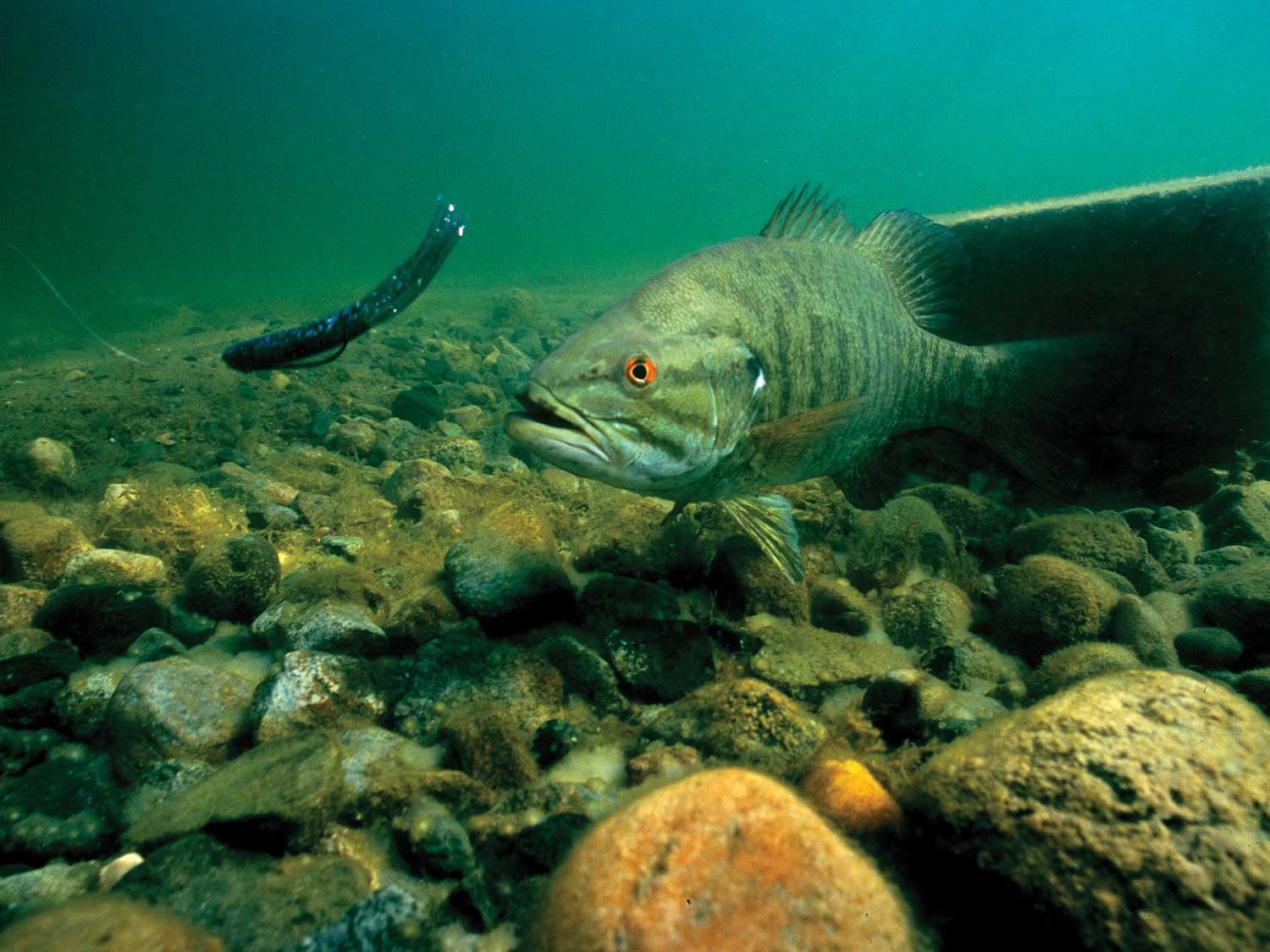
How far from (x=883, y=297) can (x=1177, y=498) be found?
3.13 m

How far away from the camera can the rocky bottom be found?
1353 millimetres

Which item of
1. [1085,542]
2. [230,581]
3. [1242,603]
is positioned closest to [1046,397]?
[1085,542]

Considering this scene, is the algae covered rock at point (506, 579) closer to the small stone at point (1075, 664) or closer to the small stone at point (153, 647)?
the small stone at point (153, 647)

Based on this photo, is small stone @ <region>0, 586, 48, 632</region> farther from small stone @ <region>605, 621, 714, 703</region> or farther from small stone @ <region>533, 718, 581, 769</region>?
small stone @ <region>605, 621, 714, 703</region>

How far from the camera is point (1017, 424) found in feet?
13.8

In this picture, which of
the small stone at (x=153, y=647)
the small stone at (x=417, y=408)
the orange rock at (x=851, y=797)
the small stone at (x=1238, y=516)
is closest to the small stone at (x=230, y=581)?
the small stone at (x=153, y=647)

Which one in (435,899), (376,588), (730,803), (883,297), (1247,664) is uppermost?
(883,297)

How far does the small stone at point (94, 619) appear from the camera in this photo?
Answer: 2926 millimetres

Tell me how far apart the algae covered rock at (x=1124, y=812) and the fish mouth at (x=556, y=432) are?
164 centimetres

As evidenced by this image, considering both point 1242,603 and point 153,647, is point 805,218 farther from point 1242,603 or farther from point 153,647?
point 153,647

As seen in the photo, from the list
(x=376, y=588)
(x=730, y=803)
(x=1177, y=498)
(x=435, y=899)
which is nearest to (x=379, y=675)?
(x=376, y=588)

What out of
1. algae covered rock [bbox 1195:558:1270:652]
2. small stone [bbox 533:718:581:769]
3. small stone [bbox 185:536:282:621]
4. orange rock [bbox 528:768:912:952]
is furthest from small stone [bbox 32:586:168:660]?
algae covered rock [bbox 1195:558:1270:652]

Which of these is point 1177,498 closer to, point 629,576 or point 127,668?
point 629,576

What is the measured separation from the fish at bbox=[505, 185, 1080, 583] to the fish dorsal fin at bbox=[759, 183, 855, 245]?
0.01 meters
